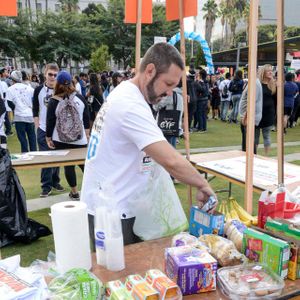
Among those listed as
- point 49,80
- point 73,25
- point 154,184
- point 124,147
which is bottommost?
point 154,184

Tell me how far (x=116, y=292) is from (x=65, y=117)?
3.29 meters

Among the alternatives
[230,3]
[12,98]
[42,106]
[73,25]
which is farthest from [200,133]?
[230,3]

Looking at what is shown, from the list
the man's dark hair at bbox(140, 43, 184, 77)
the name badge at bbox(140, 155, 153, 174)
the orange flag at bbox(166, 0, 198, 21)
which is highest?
the orange flag at bbox(166, 0, 198, 21)

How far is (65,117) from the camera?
4.27 meters

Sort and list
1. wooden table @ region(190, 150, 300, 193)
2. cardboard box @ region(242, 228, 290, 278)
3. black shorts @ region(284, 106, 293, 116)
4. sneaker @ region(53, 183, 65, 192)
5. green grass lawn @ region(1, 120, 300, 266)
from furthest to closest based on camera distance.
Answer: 1. black shorts @ region(284, 106, 293, 116)
2. sneaker @ region(53, 183, 65, 192)
3. green grass lawn @ region(1, 120, 300, 266)
4. wooden table @ region(190, 150, 300, 193)
5. cardboard box @ region(242, 228, 290, 278)

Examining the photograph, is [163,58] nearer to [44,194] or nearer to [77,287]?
[77,287]

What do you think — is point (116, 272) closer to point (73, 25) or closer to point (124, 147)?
point (124, 147)

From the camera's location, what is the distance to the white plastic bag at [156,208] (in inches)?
72.3

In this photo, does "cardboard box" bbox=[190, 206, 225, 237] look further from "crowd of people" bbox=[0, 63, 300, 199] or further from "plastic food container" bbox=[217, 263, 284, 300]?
"crowd of people" bbox=[0, 63, 300, 199]

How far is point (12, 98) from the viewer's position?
22.6 feet

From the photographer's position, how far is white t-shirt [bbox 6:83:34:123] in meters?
6.58

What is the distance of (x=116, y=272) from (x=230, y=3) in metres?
63.2

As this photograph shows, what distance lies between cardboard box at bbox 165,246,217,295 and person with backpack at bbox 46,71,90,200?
10.4ft

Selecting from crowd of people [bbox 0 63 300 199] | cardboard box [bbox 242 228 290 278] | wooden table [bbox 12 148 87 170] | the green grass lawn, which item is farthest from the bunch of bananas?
wooden table [bbox 12 148 87 170]
